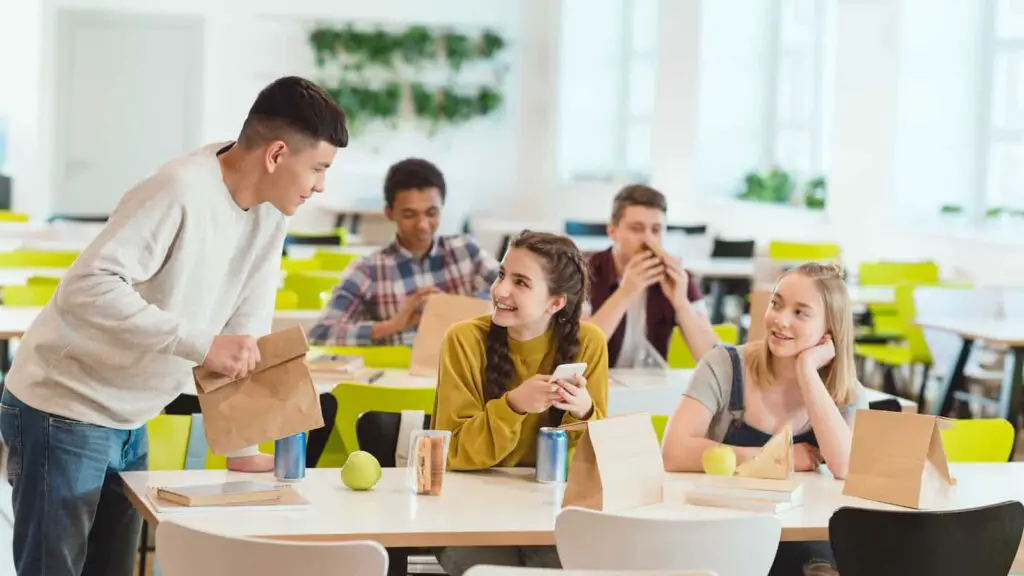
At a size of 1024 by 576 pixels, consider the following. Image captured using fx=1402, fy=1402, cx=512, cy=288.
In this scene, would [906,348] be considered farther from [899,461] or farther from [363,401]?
[899,461]

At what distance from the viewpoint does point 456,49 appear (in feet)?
47.4

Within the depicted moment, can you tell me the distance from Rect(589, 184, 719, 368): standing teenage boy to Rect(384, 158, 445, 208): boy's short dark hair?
0.64 metres

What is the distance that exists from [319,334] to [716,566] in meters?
2.72

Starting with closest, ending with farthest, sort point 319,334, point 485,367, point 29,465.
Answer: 1. point 29,465
2. point 485,367
3. point 319,334

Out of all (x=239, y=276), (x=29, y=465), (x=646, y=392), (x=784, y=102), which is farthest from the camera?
(x=784, y=102)

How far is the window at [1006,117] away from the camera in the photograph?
876 centimetres

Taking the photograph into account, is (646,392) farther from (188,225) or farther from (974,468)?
(188,225)

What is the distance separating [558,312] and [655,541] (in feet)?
3.14

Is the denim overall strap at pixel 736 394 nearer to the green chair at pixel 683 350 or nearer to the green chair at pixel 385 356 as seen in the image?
the green chair at pixel 385 356

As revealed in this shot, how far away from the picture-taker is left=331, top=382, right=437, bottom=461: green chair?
Result: 383cm

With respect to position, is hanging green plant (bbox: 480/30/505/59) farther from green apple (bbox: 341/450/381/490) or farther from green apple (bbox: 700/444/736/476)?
green apple (bbox: 341/450/381/490)

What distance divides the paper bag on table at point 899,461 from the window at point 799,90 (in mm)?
8252

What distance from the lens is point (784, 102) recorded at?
38.9 feet

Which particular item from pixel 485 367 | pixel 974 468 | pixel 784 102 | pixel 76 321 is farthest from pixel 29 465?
pixel 784 102
